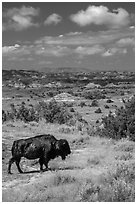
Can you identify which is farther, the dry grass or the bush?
the bush

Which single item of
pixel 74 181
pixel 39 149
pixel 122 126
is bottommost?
pixel 74 181

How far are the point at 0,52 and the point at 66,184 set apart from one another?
3.78m

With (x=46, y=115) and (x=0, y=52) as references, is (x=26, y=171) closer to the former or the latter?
(x=0, y=52)

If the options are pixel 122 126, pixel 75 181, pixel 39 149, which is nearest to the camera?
pixel 75 181

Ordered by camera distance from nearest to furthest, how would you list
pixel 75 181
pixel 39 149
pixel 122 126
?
pixel 75 181, pixel 39 149, pixel 122 126

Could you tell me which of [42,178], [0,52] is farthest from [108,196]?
[0,52]

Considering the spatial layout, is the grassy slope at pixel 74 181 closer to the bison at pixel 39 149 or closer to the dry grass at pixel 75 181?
the dry grass at pixel 75 181

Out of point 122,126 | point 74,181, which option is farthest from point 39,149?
point 122,126

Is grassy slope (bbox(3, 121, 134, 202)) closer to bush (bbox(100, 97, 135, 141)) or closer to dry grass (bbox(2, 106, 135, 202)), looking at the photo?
dry grass (bbox(2, 106, 135, 202))

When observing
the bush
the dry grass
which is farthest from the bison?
the bush

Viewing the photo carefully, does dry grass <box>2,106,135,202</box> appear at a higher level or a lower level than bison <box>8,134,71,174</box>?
lower

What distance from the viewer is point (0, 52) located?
8281 mm

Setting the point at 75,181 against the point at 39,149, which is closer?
the point at 75,181

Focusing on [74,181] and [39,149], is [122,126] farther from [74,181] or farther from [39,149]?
[74,181]
